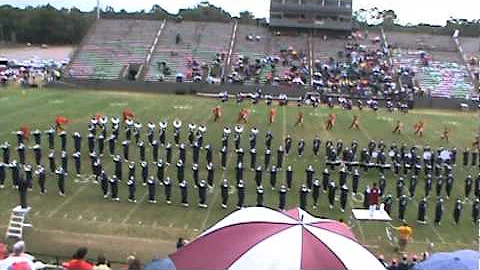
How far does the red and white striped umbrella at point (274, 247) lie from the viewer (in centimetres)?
531

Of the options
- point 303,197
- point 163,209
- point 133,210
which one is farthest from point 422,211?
point 133,210

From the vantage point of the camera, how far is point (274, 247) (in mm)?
5422

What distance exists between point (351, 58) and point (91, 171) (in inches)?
1133

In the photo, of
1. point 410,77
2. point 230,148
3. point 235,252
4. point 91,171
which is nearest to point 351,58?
point 410,77

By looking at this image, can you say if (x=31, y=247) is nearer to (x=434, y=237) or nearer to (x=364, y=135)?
(x=434, y=237)

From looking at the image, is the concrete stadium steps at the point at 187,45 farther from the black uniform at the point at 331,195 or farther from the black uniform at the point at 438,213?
the black uniform at the point at 438,213

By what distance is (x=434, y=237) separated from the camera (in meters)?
11.3

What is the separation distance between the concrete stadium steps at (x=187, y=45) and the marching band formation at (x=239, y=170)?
19465 mm

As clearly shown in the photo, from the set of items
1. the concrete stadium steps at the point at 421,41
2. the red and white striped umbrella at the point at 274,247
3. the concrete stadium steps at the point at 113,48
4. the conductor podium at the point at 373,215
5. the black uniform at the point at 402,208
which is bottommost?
the conductor podium at the point at 373,215

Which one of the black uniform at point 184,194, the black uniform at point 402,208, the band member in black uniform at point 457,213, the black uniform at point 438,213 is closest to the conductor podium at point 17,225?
the black uniform at point 184,194

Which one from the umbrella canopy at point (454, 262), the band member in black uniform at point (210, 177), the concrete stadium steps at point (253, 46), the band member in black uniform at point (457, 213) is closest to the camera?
the umbrella canopy at point (454, 262)

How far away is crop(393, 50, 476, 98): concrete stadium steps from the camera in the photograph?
3688 cm

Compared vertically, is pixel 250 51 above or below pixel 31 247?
above

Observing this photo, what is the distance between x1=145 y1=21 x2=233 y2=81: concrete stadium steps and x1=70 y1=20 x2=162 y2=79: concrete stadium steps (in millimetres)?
944
